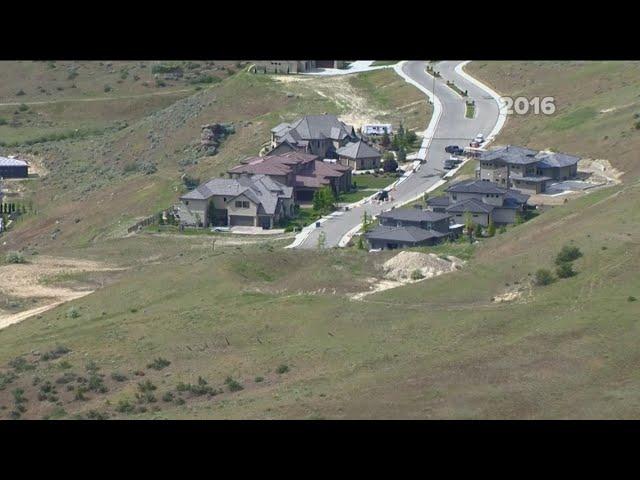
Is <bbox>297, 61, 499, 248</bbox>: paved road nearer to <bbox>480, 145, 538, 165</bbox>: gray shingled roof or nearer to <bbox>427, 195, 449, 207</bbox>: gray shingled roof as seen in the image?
<bbox>427, 195, 449, 207</bbox>: gray shingled roof

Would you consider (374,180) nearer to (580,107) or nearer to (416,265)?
(580,107)

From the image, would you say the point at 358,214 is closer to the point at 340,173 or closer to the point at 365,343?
the point at 340,173

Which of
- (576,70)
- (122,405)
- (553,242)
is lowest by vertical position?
(122,405)

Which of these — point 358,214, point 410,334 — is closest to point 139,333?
point 410,334

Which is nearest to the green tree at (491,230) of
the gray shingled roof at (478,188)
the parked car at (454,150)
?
the gray shingled roof at (478,188)

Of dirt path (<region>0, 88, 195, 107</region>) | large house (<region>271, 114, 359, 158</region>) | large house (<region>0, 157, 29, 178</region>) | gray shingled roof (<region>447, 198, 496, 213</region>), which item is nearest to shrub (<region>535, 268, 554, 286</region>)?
gray shingled roof (<region>447, 198, 496, 213</region>)

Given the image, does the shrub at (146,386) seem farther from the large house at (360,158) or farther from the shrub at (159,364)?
the large house at (360,158)
